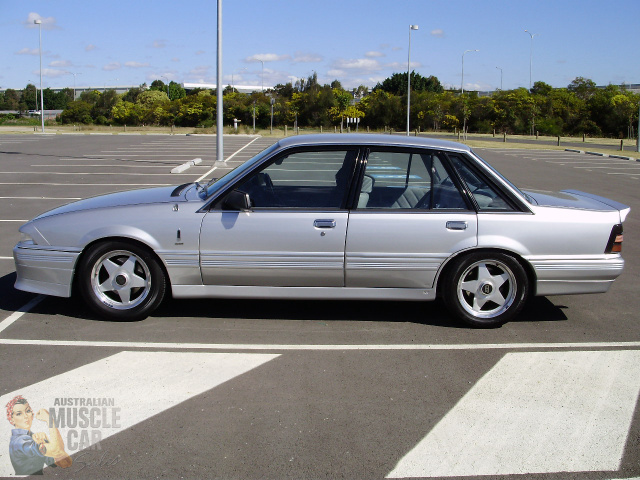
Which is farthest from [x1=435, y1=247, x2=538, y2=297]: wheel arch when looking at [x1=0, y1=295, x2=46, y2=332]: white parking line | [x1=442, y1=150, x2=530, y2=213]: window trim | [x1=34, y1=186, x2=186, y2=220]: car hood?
[x1=0, y1=295, x2=46, y2=332]: white parking line

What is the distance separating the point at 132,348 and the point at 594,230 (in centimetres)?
381

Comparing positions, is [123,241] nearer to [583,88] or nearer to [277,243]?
[277,243]

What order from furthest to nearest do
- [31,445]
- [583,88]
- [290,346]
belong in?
[583,88], [290,346], [31,445]

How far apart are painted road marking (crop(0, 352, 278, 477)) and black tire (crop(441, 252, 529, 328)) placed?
169 centimetres

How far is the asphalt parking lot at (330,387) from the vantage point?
3.38 meters

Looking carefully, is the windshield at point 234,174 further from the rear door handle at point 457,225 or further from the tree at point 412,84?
the tree at point 412,84

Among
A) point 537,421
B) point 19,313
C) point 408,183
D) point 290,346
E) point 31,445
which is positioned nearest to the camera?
point 31,445

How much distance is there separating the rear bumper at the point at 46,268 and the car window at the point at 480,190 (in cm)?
325

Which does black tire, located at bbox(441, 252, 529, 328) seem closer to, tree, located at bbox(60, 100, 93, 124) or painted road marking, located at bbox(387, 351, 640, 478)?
painted road marking, located at bbox(387, 351, 640, 478)

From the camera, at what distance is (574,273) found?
213 inches

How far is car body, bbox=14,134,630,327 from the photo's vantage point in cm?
529

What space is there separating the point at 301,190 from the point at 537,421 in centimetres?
277

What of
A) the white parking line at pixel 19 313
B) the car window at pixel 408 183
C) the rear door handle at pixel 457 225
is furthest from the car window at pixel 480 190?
the white parking line at pixel 19 313

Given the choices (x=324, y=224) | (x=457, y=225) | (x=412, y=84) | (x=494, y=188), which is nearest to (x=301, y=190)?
(x=324, y=224)
